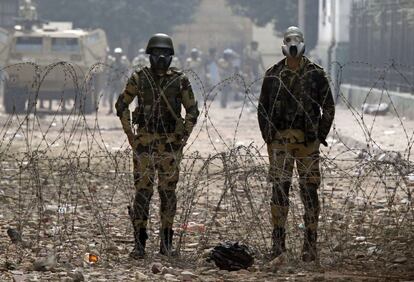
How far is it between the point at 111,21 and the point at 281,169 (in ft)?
136

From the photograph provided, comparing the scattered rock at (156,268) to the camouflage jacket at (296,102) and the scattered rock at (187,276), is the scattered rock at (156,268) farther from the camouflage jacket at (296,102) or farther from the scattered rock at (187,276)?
the camouflage jacket at (296,102)

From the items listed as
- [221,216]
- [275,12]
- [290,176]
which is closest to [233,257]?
[290,176]

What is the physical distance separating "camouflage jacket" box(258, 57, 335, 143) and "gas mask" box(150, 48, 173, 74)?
592 mm

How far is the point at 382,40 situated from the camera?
93.5ft

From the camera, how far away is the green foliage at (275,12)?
44.6 metres

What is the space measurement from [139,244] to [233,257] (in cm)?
64

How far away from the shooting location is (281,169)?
24.0ft

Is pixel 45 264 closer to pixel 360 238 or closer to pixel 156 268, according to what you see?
pixel 156 268

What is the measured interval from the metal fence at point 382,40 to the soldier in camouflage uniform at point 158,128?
615 inches

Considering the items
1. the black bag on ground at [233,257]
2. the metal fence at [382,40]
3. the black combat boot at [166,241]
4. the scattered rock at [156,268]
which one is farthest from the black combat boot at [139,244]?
the metal fence at [382,40]

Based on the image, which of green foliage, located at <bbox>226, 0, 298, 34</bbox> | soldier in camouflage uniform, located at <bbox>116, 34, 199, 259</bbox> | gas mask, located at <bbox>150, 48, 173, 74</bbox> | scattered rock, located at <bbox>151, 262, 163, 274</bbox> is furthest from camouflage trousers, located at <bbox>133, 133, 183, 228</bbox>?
green foliage, located at <bbox>226, 0, 298, 34</bbox>

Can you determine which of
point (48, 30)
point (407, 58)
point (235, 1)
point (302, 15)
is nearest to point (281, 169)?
point (407, 58)

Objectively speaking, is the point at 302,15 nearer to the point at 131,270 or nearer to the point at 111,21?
the point at 111,21

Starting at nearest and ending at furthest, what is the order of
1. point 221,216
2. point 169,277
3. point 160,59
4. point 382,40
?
1. point 169,277
2. point 160,59
3. point 221,216
4. point 382,40
